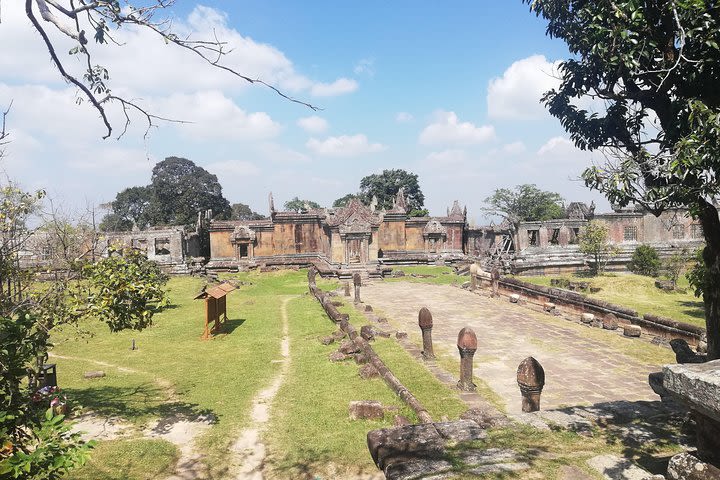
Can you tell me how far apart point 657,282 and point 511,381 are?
19183mm

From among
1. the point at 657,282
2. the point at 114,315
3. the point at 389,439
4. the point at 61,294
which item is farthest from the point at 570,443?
the point at 657,282

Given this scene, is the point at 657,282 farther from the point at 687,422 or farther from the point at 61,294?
the point at 61,294

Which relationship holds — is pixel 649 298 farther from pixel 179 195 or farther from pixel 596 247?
pixel 179 195

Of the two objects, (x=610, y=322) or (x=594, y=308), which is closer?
(x=610, y=322)

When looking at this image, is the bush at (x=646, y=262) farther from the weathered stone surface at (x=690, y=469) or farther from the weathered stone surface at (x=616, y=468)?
the weathered stone surface at (x=690, y=469)

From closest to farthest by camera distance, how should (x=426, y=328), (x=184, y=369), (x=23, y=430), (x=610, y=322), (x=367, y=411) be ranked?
(x=23, y=430), (x=367, y=411), (x=426, y=328), (x=184, y=369), (x=610, y=322)

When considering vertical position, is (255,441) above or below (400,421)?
below

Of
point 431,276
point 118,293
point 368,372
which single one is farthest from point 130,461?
point 431,276

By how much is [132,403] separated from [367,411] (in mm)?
5212

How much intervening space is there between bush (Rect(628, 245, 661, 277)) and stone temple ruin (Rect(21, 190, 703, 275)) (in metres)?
2.07

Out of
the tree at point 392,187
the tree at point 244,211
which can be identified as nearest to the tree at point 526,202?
the tree at point 392,187

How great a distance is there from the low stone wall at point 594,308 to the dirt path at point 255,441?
11554mm

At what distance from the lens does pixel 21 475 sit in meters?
3.82

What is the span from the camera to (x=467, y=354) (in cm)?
927
